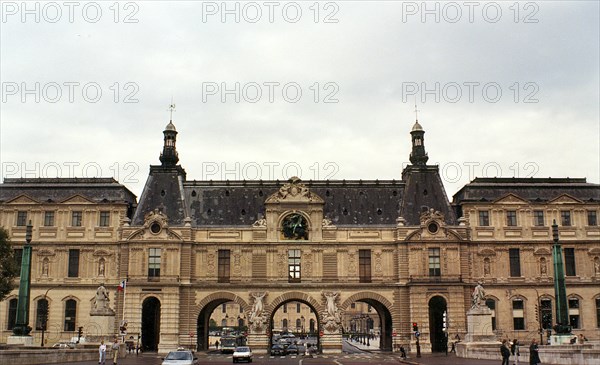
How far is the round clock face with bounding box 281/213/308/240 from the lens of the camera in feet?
248

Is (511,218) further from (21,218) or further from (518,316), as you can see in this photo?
(21,218)

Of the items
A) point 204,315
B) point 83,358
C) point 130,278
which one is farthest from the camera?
point 204,315

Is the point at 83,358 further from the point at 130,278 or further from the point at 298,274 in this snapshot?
the point at 298,274

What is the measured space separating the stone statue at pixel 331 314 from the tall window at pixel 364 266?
10.4ft

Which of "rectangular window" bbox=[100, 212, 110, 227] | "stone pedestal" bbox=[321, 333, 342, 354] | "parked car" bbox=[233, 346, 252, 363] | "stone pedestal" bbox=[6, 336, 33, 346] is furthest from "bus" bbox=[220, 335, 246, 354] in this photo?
"stone pedestal" bbox=[6, 336, 33, 346]

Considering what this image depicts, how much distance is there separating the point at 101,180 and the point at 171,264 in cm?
1326

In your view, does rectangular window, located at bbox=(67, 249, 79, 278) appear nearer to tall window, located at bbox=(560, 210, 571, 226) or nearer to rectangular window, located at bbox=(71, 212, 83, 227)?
rectangular window, located at bbox=(71, 212, 83, 227)

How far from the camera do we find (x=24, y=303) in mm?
54750

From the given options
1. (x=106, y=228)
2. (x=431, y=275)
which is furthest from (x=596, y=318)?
(x=106, y=228)

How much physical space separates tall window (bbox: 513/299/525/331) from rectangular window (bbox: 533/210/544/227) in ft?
26.9

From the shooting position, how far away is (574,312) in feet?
247

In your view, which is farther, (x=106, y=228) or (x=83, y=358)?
(x=106, y=228)

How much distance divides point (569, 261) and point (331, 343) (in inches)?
1044

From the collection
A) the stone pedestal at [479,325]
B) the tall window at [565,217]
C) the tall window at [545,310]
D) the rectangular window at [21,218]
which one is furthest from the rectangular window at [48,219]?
the tall window at [565,217]
